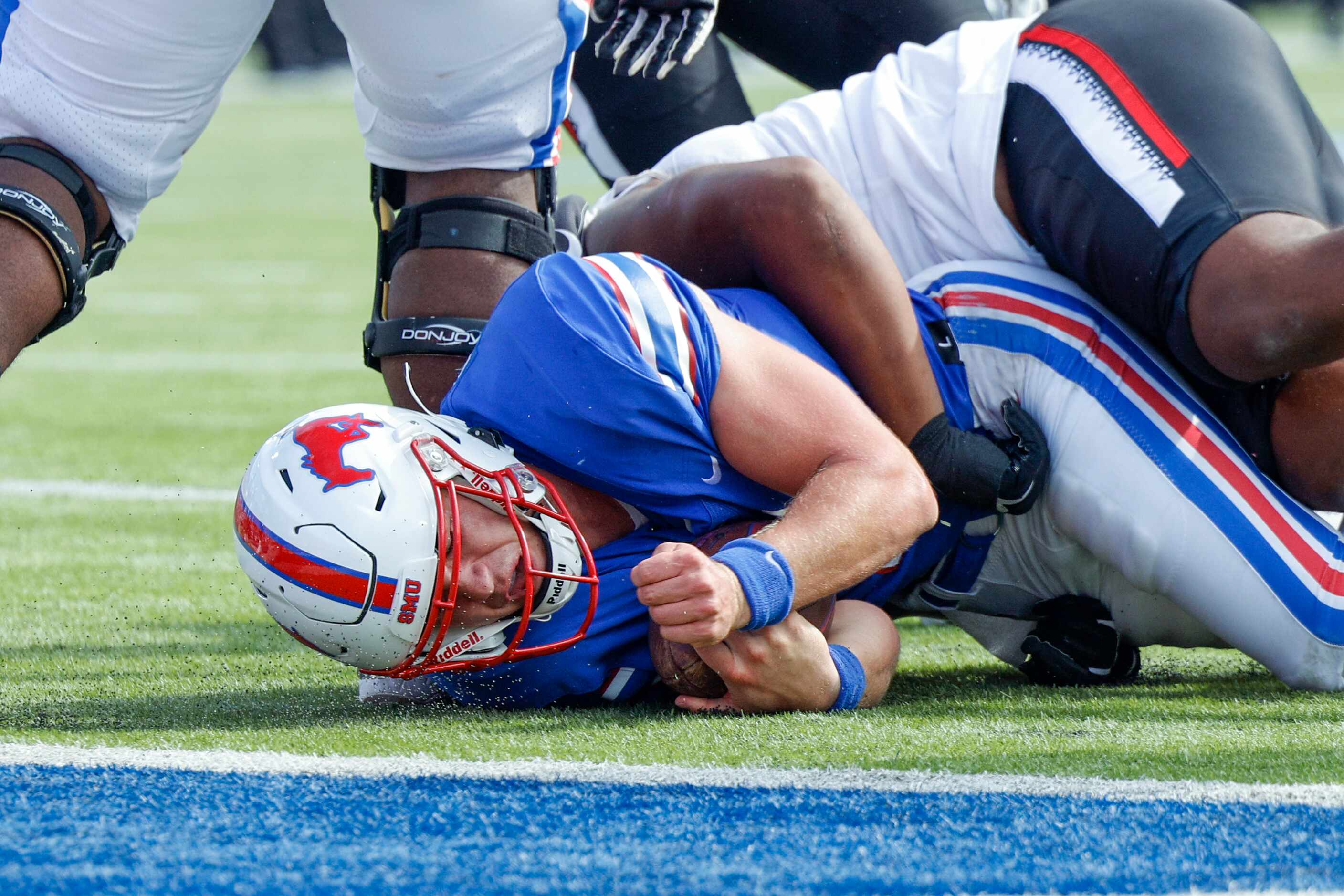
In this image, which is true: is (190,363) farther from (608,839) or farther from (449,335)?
(608,839)

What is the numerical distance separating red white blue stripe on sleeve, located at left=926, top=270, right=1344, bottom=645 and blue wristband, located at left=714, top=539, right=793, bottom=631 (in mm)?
801

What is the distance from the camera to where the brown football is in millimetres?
2461

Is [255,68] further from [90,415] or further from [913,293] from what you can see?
[913,293]

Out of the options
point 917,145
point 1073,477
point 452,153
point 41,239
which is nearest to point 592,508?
point 452,153

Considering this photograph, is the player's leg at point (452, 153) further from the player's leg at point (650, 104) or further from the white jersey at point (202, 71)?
the player's leg at point (650, 104)

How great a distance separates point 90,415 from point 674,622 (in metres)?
4.15

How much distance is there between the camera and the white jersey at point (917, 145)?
121 inches

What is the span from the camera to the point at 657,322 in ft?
8.24

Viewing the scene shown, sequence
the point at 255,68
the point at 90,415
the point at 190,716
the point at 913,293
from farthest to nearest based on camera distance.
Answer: the point at 255,68
the point at 90,415
the point at 913,293
the point at 190,716

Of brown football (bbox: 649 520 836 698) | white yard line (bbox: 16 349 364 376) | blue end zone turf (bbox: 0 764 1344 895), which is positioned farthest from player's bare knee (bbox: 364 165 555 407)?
white yard line (bbox: 16 349 364 376)

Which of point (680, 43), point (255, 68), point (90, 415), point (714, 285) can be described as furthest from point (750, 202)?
point (255, 68)

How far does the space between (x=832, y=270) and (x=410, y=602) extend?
3.15 feet

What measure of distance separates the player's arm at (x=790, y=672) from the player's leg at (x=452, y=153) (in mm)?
798

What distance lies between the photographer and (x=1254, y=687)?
274cm
